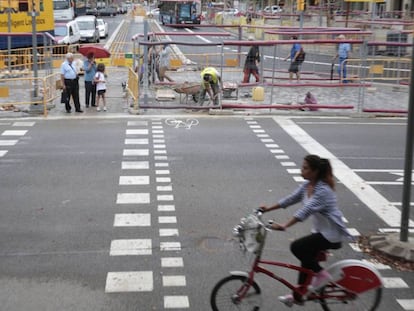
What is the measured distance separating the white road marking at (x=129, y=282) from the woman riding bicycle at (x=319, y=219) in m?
1.85

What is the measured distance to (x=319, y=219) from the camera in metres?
5.80

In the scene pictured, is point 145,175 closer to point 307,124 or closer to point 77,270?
point 77,270

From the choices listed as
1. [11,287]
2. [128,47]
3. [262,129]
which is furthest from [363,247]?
[128,47]

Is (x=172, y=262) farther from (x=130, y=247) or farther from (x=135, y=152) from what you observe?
(x=135, y=152)

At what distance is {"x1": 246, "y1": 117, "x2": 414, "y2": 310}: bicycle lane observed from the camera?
6828 millimetres

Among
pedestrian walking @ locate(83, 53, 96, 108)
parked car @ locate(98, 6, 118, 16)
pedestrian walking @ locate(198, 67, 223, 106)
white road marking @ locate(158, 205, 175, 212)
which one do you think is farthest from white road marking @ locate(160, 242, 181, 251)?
parked car @ locate(98, 6, 118, 16)

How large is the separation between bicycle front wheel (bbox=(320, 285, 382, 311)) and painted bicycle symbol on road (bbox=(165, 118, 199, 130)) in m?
10.2

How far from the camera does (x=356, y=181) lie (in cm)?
1130

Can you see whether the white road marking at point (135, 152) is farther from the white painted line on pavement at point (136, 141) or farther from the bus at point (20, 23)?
the bus at point (20, 23)

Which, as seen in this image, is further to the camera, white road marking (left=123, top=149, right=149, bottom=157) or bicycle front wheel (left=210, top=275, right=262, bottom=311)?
white road marking (left=123, top=149, right=149, bottom=157)

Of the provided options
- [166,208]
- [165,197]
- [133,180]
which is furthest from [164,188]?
[166,208]

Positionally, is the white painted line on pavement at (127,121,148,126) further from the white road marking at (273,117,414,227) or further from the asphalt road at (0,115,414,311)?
the white road marking at (273,117,414,227)

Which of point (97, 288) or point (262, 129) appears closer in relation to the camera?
point (97, 288)

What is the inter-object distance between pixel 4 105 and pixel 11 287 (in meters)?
12.3
